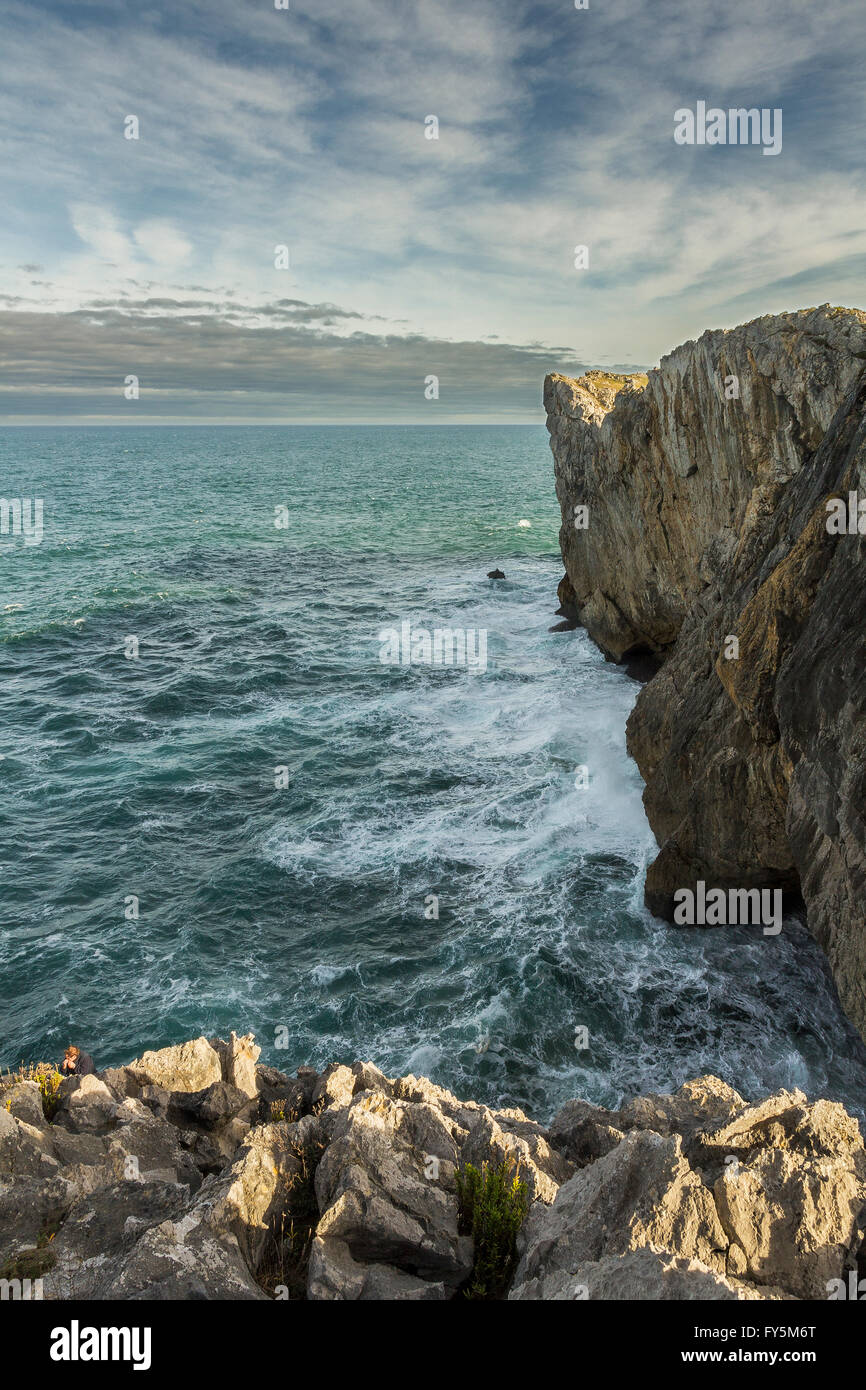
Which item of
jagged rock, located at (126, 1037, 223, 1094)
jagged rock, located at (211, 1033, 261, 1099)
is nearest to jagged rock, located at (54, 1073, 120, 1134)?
jagged rock, located at (126, 1037, 223, 1094)

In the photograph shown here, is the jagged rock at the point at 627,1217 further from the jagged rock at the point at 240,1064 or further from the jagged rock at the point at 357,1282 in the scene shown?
the jagged rock at the point at 240,1064

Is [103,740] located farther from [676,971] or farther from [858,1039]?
[858,1039]

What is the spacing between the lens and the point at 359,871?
24984 mm

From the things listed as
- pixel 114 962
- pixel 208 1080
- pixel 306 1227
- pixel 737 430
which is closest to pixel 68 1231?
pixel 306 1227

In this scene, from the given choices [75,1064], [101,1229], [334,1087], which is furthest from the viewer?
[75,1064]

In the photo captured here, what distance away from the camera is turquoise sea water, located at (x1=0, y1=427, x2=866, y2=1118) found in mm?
18578

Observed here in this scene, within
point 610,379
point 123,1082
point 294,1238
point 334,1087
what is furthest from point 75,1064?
point 610,379

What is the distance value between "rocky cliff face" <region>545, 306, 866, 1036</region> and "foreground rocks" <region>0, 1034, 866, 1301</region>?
5.42 m

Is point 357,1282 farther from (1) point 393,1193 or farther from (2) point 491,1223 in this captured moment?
(2) point 491,1223

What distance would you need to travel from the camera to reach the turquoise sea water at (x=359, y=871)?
61.0 ft

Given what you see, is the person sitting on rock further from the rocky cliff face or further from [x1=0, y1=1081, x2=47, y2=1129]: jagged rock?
the rocky cliff face

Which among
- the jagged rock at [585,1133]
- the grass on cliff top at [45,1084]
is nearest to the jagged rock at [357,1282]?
the jagged rock at [585,1133]

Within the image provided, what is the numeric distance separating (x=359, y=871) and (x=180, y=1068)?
1118 cm
